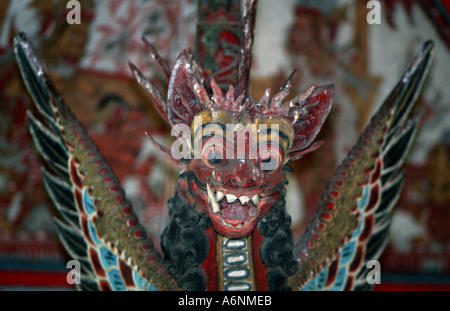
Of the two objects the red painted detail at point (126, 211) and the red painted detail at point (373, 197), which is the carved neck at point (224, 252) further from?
the red painted detail at point (373, 197)

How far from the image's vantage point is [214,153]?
1535mm

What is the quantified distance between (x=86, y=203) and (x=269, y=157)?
0.55m

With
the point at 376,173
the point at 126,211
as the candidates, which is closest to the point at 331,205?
the point at 376,173

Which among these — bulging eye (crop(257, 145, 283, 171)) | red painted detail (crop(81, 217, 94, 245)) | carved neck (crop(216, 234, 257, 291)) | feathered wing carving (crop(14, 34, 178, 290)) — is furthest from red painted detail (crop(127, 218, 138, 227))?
bulging eye (crop(257, 145, 283, 171))

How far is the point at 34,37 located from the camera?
10.8ft

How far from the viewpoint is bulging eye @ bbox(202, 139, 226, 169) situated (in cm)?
153

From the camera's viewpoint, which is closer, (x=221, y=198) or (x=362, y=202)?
(x=221, y=198)

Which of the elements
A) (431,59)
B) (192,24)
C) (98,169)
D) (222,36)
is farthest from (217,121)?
(192,24)

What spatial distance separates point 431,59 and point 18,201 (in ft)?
7.46

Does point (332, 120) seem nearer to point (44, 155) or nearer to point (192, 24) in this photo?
point (192, 24)

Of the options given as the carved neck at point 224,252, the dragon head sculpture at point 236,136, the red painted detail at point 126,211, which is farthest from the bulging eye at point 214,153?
the red painted detail at point 126,211

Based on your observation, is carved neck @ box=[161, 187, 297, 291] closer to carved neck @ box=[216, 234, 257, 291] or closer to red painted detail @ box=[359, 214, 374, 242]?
carved neck @ box=[216, 234, 257, 291]

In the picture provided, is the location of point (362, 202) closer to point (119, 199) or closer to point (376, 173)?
point (376, 173)

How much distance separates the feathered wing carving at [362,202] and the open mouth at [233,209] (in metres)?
0.31
